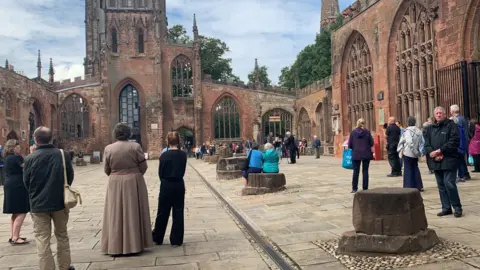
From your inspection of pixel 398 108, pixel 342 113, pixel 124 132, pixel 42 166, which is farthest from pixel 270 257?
pixel 342 113

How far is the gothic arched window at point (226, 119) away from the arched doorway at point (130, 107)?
776cm

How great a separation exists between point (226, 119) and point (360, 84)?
2474 cm

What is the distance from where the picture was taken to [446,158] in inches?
244

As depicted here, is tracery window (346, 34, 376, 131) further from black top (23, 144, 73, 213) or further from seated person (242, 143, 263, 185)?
black top (23, 144, 73, 213)

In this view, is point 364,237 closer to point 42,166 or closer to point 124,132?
point 124,132

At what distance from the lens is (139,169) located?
5359mm

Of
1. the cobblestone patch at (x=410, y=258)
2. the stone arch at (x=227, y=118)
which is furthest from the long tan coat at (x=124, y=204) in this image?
the stone arch at (x=227, y=118)

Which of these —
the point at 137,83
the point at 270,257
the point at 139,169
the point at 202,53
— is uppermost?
the point at 202,53

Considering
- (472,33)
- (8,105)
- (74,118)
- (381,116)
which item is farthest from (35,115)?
(472,33)

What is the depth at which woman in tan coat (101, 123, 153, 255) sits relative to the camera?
5.16m

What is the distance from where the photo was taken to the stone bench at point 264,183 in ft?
33.9

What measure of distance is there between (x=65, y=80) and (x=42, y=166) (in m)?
42.8

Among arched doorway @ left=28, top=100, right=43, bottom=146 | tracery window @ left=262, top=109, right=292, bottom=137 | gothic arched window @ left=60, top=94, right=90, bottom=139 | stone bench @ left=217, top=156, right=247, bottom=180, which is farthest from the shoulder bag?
gothic arched window @ left=60, top=94, right=90, bottom=139

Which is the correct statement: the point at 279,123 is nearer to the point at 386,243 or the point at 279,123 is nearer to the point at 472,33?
the point at 472,33
